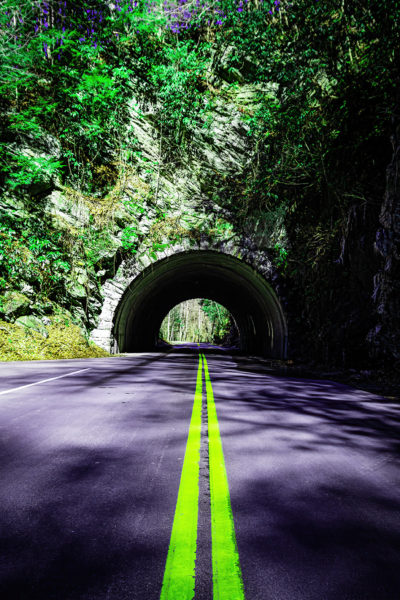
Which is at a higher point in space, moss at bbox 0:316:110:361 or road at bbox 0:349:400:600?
moss at bbox 0:316:110:361

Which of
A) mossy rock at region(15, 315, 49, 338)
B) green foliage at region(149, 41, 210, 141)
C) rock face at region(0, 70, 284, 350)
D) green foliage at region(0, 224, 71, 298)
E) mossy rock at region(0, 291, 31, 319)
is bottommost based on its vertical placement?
mossy rock at region(15, 315, 49, 338)

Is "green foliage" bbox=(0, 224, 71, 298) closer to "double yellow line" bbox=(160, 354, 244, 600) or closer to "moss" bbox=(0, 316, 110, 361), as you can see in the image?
"moss" bbox=(0, 316, 110, 361)

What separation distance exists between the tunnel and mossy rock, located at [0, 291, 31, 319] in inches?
166

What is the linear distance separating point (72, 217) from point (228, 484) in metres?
16.2

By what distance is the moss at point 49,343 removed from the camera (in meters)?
12.8

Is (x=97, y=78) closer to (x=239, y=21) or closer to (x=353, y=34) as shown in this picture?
(x=239, y=21)

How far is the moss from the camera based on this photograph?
12.8 meters

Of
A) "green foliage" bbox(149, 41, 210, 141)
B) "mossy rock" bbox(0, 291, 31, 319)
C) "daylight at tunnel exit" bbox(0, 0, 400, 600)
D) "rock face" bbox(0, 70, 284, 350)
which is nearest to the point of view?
"daylight at tunnel exit" bbox(0, 0, 400, 600)

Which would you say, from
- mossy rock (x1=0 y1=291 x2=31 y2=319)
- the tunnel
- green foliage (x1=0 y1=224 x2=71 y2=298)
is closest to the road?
mossy rock (x1=0 y1=291 x2=31 y2=319)

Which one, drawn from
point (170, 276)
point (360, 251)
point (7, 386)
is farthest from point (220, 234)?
point (7, 386)

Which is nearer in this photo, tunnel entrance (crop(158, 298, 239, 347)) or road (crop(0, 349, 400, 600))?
road (crop(0, 349, 400, 600))

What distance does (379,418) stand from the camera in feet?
16.4

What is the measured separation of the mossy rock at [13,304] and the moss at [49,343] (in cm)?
47

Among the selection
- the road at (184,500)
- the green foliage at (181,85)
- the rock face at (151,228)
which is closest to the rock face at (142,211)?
the rock face at (151,228)
